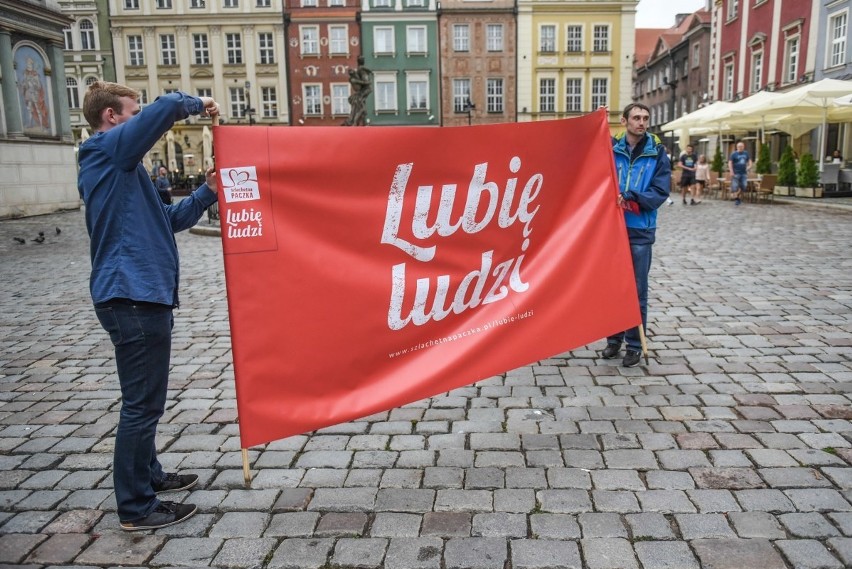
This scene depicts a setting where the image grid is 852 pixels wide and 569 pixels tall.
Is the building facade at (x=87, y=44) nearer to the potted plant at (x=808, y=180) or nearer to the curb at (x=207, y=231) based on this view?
the curb at (x=207, y=231)

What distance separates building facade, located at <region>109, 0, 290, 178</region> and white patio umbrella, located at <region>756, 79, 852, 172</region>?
35.0 m

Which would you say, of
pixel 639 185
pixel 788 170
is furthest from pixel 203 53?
pixel 639 185

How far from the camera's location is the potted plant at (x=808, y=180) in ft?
70.3

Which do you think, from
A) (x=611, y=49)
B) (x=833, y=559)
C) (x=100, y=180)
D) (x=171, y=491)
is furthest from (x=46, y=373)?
(x=611, y=49)

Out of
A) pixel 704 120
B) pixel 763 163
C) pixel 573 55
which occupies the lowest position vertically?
pixel 763 163

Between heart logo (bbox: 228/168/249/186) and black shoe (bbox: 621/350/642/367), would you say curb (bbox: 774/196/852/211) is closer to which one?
black shoe (bbox: 621/350/642/367)

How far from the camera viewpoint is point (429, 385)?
3865 millimetres

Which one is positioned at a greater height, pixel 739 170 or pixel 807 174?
pixel 739 170

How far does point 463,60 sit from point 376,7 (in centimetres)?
693

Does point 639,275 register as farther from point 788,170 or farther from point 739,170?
point 788,170

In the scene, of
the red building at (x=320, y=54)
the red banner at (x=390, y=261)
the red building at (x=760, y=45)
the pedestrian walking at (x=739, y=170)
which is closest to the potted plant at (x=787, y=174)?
the pedestrian walking at (x=739, y=170)

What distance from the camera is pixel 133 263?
3055 millimetres

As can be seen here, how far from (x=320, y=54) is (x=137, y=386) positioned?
1907 inches

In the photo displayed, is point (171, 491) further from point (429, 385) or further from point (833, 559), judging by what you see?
point (833, 559)
